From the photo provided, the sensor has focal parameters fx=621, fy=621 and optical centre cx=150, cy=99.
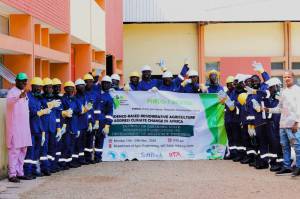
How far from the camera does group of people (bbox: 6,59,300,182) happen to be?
1228 cm

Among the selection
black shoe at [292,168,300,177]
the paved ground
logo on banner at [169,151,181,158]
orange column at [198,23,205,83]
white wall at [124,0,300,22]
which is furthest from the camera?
orange column at [198,23,205,83]

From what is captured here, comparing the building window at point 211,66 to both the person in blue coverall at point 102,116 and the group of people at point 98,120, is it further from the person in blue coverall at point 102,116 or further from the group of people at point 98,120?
the person in blue coverall at point 102,116

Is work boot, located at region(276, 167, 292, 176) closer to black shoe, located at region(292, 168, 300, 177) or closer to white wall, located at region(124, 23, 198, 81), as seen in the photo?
black shoe, located at region(292, 168, 300, 177)

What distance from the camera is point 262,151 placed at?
14016mm

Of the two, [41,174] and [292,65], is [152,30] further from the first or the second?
[41,174]

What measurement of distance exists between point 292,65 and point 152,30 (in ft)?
25.7

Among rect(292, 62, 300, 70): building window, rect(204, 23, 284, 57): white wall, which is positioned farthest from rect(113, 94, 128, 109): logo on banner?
rect(292, 62, 300, 70): building window

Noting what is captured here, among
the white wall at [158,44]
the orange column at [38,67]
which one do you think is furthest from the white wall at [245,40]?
the orange column at [38,67]

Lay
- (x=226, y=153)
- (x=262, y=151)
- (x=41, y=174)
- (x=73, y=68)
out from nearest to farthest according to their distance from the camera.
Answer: (x=41, y=174), (x=262, y=151), (x=226, y=153), (x=73, y=68)

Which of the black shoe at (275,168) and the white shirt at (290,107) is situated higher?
the white shirt at (290,107)

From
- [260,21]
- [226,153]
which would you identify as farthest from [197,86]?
[260,21]

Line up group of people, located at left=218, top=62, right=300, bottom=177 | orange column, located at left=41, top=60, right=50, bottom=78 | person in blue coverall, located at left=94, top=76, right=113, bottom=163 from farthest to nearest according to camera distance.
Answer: orange column, located at left=41, top=60, right=50, bottom=78
person in blue coverall, located at left=94, top=76, right=113, bottom=163
group of people, located at left=218, top=62, right=300, bottom=177

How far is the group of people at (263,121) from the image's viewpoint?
12641 mm

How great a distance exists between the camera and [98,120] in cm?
1562
